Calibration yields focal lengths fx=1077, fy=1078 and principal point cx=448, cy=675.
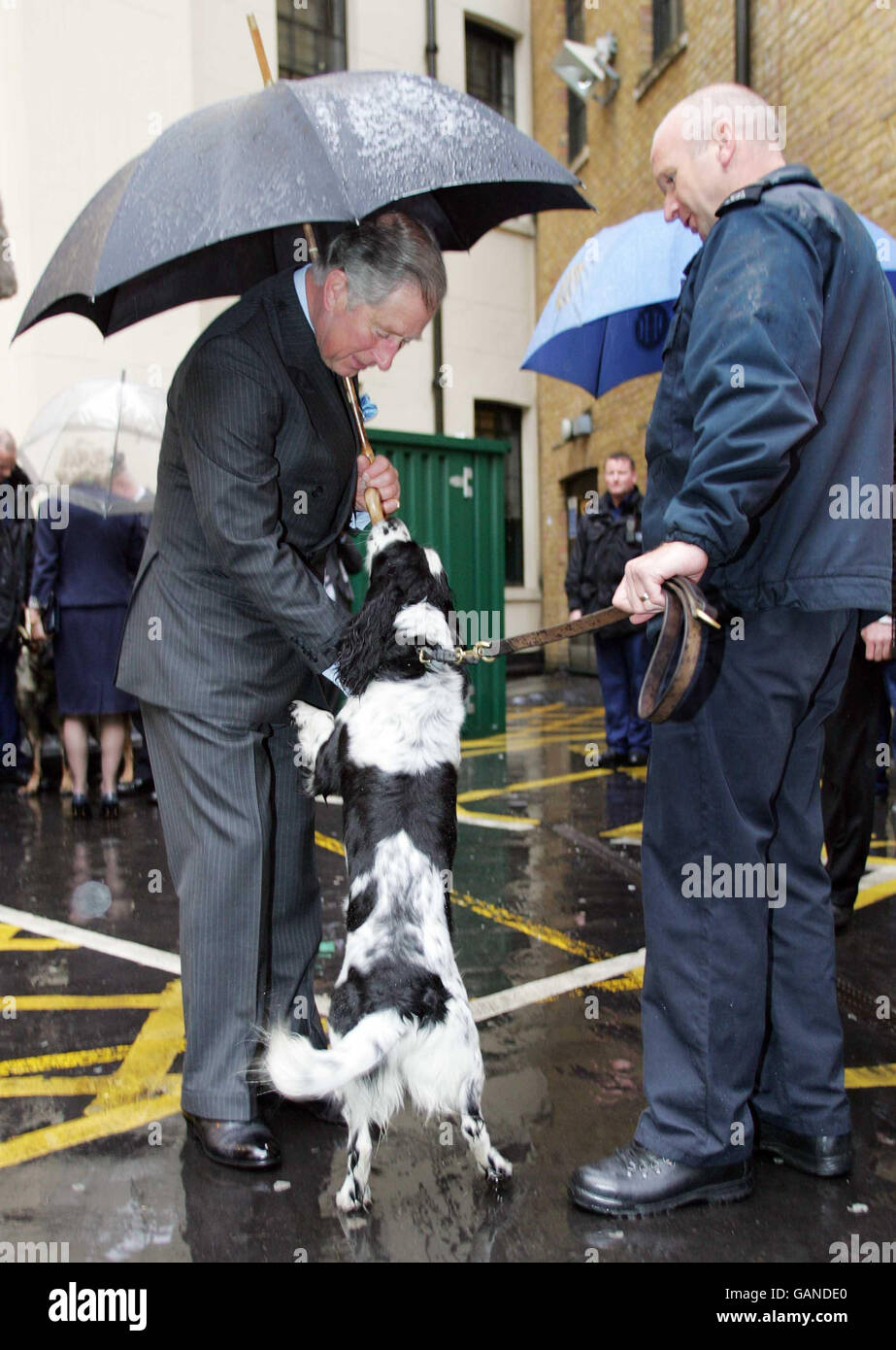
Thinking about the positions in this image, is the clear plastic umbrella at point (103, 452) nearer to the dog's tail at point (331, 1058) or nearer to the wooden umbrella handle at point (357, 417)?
the wooden umbrella handle at point (357, 417)

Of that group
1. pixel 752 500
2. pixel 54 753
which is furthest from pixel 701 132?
pixel 54 753

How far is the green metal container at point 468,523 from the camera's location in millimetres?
10219

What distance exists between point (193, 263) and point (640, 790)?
5.26m

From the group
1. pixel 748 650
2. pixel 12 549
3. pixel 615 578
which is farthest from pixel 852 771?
pixel 12 549

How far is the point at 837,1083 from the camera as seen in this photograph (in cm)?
273

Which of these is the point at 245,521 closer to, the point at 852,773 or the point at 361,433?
the point at 361,433

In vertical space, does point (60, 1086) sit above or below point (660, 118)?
below

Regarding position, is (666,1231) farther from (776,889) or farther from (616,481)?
(616,481)

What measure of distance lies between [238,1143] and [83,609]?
524 centimetres

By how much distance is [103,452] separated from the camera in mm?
6961

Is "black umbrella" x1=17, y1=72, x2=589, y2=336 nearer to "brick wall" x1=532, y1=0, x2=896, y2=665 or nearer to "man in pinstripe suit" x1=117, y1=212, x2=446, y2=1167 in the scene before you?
"man in pinstripe suit" x1=117, y1=212, x2=446, y2=1167

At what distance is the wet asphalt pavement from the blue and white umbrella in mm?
3012

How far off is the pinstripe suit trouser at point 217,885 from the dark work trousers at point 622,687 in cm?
572

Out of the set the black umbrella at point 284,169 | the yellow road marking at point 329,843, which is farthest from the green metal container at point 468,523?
the black umbrella at point 284,169
